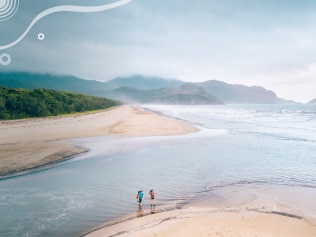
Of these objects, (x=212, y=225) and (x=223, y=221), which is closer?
(x=212, y=225)

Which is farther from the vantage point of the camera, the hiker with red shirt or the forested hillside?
the forested hillside

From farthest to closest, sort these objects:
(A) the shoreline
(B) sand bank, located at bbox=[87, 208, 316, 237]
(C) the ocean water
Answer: (C) the ocean water
(A) the shoreline
(B) sand bank, located at bbox=[87, 208, 316, 237]

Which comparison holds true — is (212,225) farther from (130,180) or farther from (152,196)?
(130,180)

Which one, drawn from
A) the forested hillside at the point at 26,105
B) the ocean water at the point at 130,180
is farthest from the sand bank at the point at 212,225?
the forested hillside at the point at 26,105

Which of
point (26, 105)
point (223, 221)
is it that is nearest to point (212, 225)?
point (223, 221)

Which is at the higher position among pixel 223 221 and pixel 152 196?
pixel 152 196

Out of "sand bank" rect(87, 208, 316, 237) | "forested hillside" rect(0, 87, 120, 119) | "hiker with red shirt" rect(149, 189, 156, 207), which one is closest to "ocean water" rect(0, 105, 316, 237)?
"hiker with red shirt" rect(149, 189, 156, 207)

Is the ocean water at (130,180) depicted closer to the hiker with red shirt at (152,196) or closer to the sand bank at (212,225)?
the hiker with red shirt at (152,196)

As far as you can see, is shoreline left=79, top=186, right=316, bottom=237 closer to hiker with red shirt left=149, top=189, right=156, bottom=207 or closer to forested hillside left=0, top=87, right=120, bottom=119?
hiker with red shirt left=149, top=189, right=156, bottom=207
